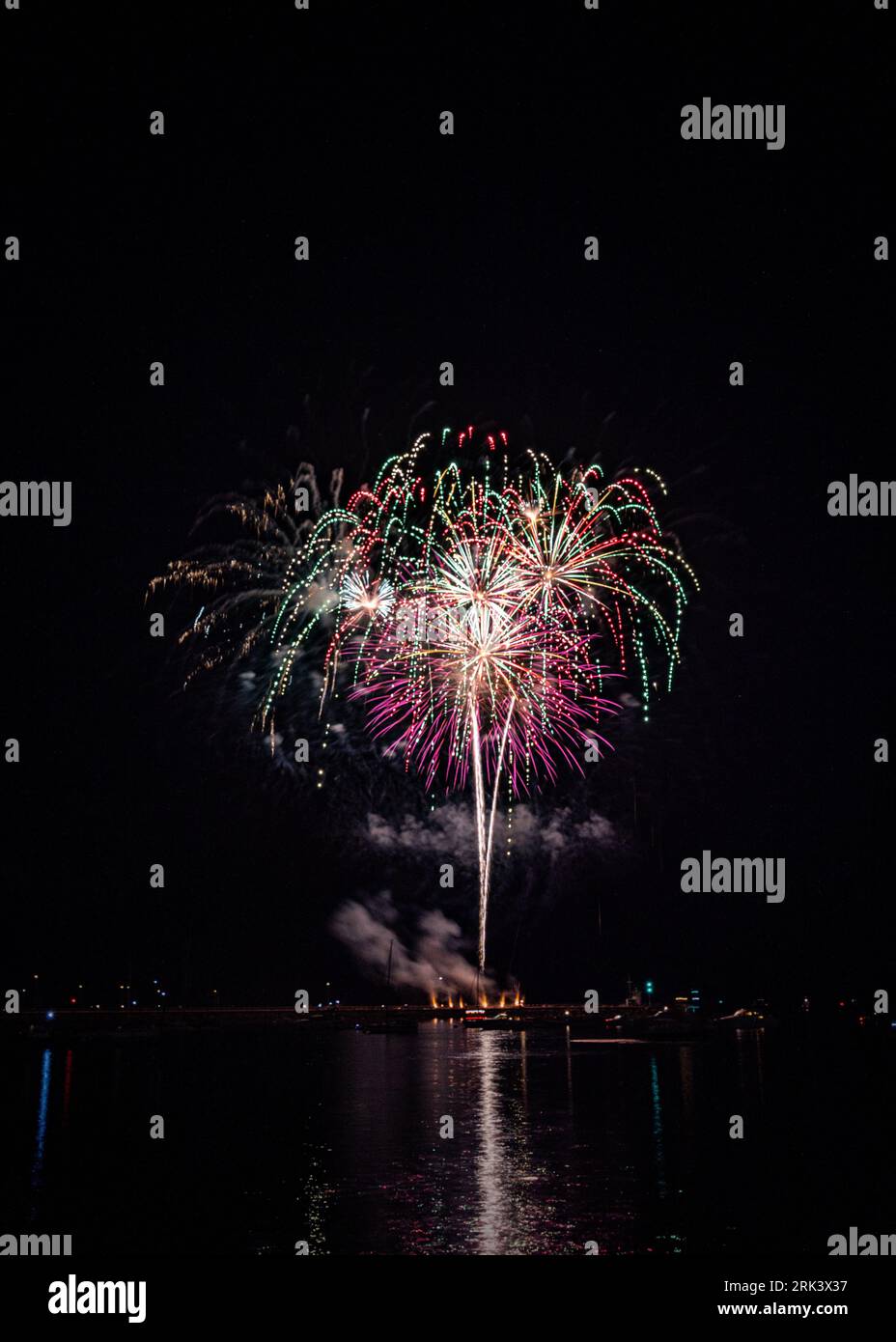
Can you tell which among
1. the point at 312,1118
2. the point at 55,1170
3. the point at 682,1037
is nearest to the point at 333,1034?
the point at 682,1037

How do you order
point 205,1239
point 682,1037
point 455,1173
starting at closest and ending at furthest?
1. point 205,1239
2. point 455,1173
3. point 682,1037

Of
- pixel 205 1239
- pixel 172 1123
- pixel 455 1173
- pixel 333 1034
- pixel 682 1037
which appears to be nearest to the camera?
pixel 205 1239

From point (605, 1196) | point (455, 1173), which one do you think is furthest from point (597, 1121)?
point (605, 1196)

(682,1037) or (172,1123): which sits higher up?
(172,1123)
